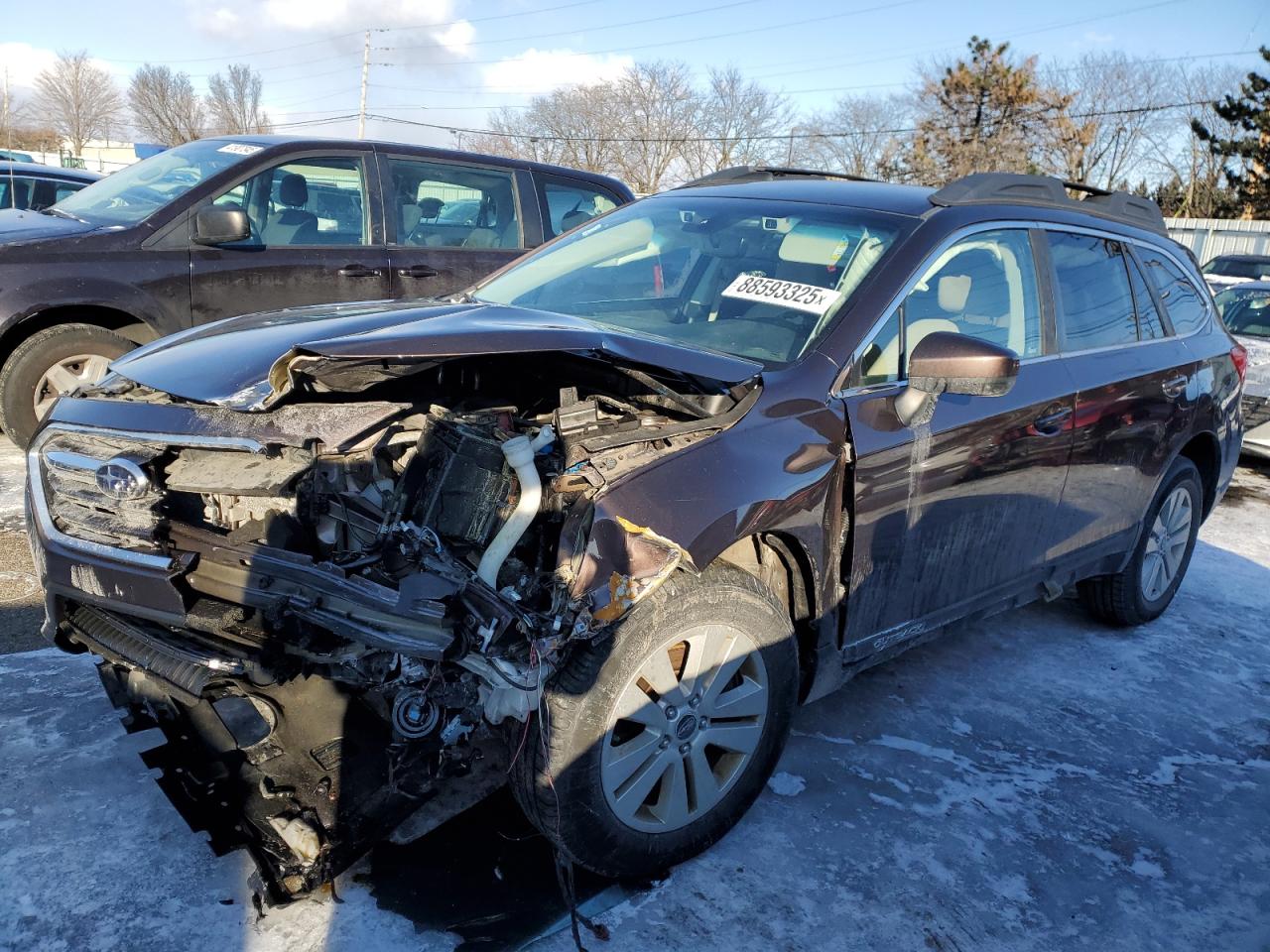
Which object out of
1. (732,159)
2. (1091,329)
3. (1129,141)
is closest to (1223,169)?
(1129,141)

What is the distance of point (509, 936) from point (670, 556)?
1.05 meters

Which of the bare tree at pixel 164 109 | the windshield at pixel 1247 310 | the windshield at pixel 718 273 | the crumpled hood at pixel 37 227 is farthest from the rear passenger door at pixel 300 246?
the bare tree at pixel 164 109

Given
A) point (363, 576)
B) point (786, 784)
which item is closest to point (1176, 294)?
point (786, 784)

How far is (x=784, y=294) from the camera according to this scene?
309 cm

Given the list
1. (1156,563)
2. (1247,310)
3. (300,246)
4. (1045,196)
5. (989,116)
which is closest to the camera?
(1045,196)

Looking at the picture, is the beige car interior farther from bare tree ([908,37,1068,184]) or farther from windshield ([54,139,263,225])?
bare tree ([908,37,1068,184])

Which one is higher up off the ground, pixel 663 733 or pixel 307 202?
pixel 307 202


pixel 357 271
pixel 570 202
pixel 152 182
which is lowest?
pixel 357 271

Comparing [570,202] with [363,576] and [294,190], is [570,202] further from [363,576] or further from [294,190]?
[363,576]

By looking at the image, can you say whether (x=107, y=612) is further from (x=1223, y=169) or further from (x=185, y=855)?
(x=1223, y=169)

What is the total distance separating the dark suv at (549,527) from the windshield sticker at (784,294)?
0.03 ft

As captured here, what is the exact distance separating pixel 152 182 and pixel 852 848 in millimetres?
5623

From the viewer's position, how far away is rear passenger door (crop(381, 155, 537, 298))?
6156 mm

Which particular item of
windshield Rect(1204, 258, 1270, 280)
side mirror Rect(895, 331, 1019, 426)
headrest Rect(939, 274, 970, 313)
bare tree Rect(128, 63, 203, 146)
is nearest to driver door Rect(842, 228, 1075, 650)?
headrest Rect(939, 274, 970, 313)
